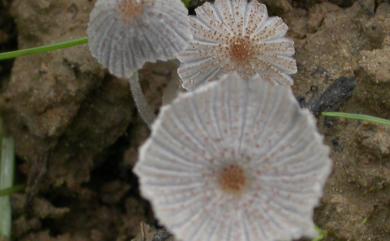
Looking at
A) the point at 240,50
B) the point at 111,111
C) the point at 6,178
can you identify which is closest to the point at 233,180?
the point at 240,50

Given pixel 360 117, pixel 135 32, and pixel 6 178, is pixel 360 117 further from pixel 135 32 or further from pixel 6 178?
pixel 6 178

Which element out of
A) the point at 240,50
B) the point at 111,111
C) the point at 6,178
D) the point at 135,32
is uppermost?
the point at 135,32

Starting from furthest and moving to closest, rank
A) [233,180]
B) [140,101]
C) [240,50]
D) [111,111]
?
[111,111] → [140,101] → [240,50] → [233,180]

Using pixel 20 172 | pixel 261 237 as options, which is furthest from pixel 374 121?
pixel 20 172

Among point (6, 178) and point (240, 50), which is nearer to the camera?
point (240, 50)

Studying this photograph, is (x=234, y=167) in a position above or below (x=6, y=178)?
above

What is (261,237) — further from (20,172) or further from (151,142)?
(20,172)
